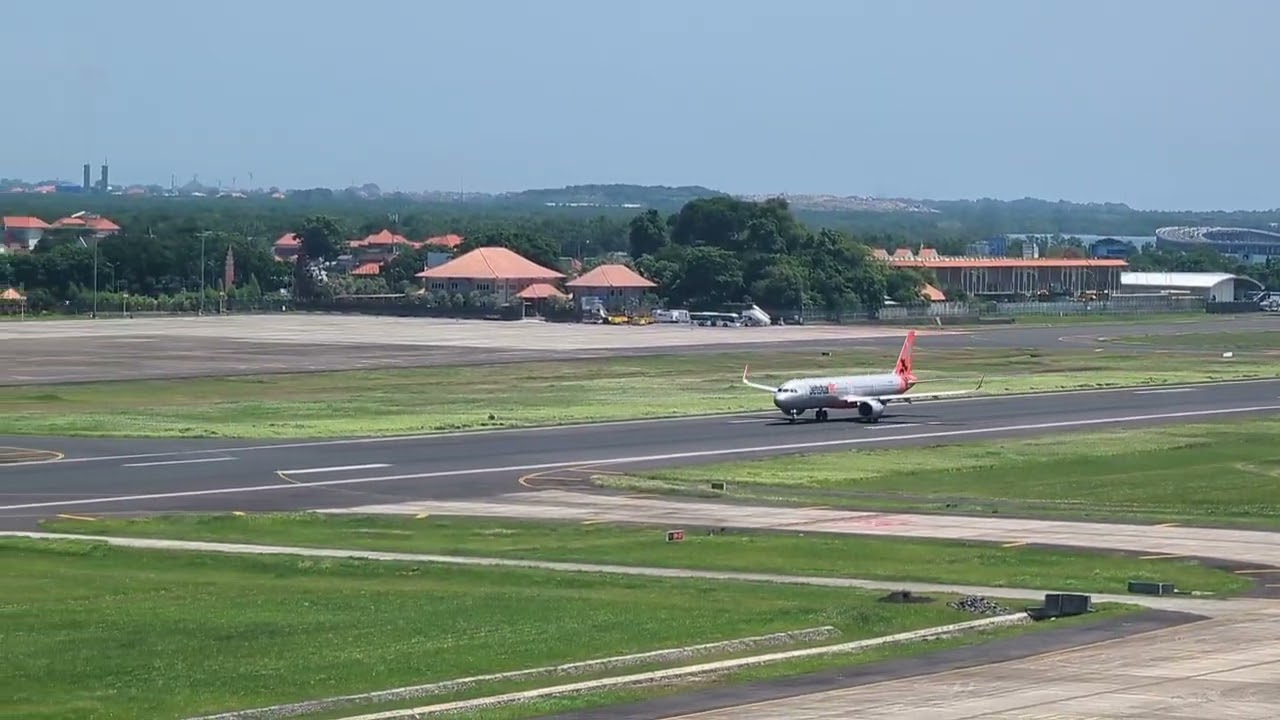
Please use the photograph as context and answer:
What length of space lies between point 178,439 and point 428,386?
1505 inches

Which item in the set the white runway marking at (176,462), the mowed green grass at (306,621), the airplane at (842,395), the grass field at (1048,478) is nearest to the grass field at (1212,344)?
the airplane at (842,395)

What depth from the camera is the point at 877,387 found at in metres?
108

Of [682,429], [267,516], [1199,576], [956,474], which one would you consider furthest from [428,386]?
[1199,576]

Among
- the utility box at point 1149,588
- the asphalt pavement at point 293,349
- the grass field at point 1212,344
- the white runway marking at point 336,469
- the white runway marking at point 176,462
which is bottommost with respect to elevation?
the asphalt pavement at point 293,349

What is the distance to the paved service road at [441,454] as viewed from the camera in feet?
242

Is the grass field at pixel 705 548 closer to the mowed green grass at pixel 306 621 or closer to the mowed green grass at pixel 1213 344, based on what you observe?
the mowed green grass at pixel 306 621

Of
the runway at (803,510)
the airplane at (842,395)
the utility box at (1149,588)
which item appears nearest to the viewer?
the runway at (803,510)

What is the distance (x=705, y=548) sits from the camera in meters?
60.0

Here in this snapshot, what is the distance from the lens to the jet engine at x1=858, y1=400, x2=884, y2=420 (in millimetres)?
107062

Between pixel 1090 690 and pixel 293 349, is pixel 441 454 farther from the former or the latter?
pixel 293 349

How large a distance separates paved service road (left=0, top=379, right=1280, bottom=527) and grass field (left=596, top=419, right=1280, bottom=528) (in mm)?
4644

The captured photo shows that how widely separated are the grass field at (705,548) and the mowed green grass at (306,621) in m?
4.33

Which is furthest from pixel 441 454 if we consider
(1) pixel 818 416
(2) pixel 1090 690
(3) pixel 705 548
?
(2) pixel 1090 690

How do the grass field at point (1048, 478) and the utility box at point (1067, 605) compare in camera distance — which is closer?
the utility box at point (1067, 605)
